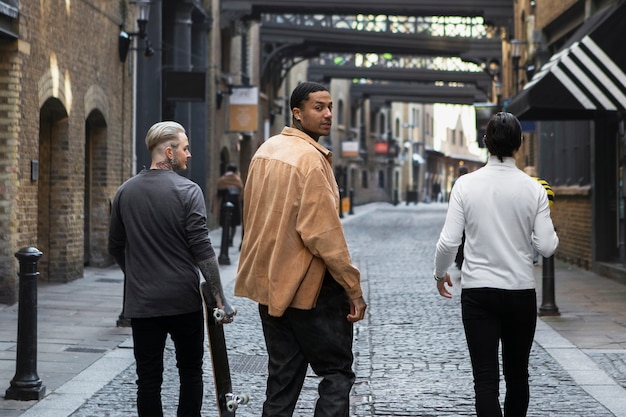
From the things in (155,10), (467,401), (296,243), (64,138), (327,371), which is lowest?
(467,401)

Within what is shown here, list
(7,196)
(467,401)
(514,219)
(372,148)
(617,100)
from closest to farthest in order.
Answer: (514,219) < (467,401) < (7,196) < (617,100) < (372,148)

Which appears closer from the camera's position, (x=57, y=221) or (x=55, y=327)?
(x=55, y=327)

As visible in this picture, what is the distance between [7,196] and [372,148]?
178ft

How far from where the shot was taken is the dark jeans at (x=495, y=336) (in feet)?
16.9

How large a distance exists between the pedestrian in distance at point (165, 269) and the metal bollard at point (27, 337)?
1698mm

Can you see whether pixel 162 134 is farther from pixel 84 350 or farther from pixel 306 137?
pixel 84 350

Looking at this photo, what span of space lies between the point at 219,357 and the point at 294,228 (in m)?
0.90

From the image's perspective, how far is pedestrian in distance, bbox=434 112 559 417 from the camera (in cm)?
516

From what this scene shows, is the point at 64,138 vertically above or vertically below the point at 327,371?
above

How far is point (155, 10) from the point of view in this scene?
20.8 m

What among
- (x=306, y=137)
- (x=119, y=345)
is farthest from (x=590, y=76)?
(x=306, y=137)

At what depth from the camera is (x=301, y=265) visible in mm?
4805

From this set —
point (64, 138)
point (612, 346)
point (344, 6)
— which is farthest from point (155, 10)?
point (612, 346)

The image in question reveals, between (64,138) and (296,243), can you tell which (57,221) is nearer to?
(64,138)
